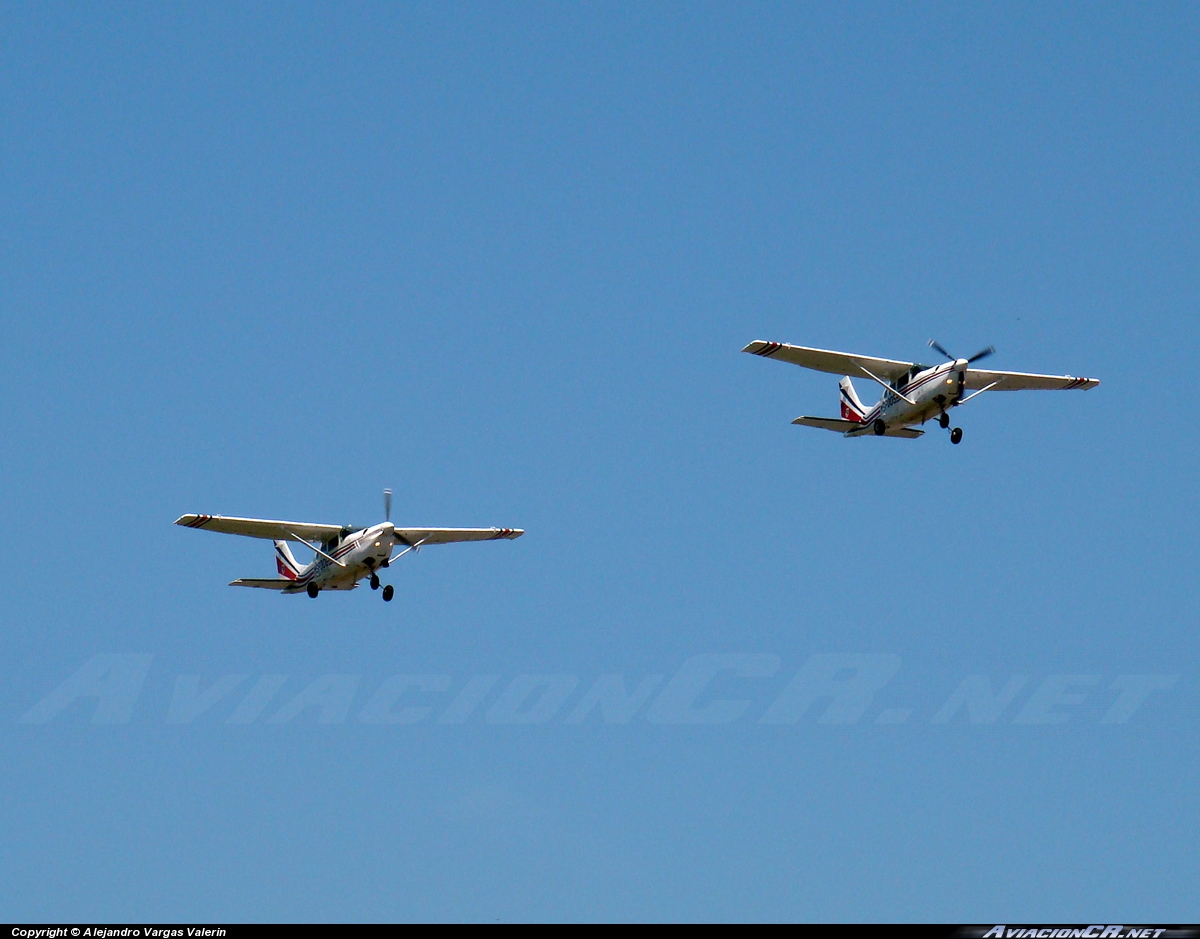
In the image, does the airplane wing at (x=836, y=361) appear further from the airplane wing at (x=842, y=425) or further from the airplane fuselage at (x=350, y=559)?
the airplane fuselage at (x=350, y=559)

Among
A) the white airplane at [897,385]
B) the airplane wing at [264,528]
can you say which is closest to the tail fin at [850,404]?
the white airplane at [897,385]

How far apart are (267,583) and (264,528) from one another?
6.75 feet

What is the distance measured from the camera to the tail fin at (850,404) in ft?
197

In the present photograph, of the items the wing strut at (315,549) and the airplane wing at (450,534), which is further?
the airplane wing at (450,534)

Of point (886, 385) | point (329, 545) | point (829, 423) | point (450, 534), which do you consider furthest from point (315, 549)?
point (886, 385)

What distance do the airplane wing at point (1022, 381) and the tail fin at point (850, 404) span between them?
3.67 metres

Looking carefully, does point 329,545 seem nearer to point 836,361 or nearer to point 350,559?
point 350,559

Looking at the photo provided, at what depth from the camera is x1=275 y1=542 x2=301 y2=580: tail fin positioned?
5919 cm

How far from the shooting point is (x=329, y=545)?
188 feet
